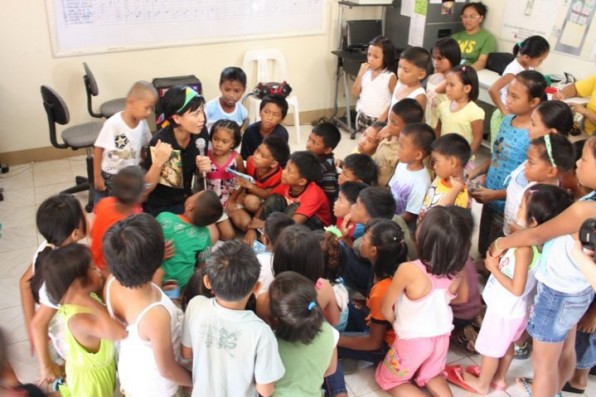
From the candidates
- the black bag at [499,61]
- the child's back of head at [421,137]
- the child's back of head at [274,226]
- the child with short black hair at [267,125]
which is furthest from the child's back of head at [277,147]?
the black bag at [499,61]

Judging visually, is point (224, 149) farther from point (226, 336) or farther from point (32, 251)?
point (226, 336)

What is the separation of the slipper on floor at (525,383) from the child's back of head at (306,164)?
1.35 meters

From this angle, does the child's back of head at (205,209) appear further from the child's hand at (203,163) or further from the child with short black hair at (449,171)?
the child with short black hair at (449,171)

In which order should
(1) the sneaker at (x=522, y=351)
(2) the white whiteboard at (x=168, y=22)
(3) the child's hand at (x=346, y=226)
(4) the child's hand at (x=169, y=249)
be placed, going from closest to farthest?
(4) the child's hand at (x=169, y=249) → (1) the sneaker at (x=522, y=351) → (3) the child's hand at (x=346, y=226) → (2) the white whiteboard at (x=168, y=22)

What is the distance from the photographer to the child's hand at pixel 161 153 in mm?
2555

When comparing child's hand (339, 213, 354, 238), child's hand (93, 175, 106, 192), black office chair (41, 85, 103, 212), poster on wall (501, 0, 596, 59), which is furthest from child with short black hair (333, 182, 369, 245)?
poster on wall (501, 0, 596, 59)

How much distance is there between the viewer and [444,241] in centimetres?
176

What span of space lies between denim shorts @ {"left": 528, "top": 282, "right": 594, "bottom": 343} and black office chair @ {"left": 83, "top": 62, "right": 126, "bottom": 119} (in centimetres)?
318

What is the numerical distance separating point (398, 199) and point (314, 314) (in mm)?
1262

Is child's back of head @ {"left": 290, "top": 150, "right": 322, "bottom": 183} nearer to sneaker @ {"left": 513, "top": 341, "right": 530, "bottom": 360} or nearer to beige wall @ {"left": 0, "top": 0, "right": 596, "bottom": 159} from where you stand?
sneaker @ {"left": 513, "top": 341, "right": 530, "bottom": 360}

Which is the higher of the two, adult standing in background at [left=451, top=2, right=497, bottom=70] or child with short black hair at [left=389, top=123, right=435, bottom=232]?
adult standing in background at [left=451, top=2, right=497, bottom=70]

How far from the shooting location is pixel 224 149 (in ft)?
9.56

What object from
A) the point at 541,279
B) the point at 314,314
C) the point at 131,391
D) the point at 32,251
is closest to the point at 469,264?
the point at 541,279

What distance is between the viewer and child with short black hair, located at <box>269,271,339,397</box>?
4.93ft
